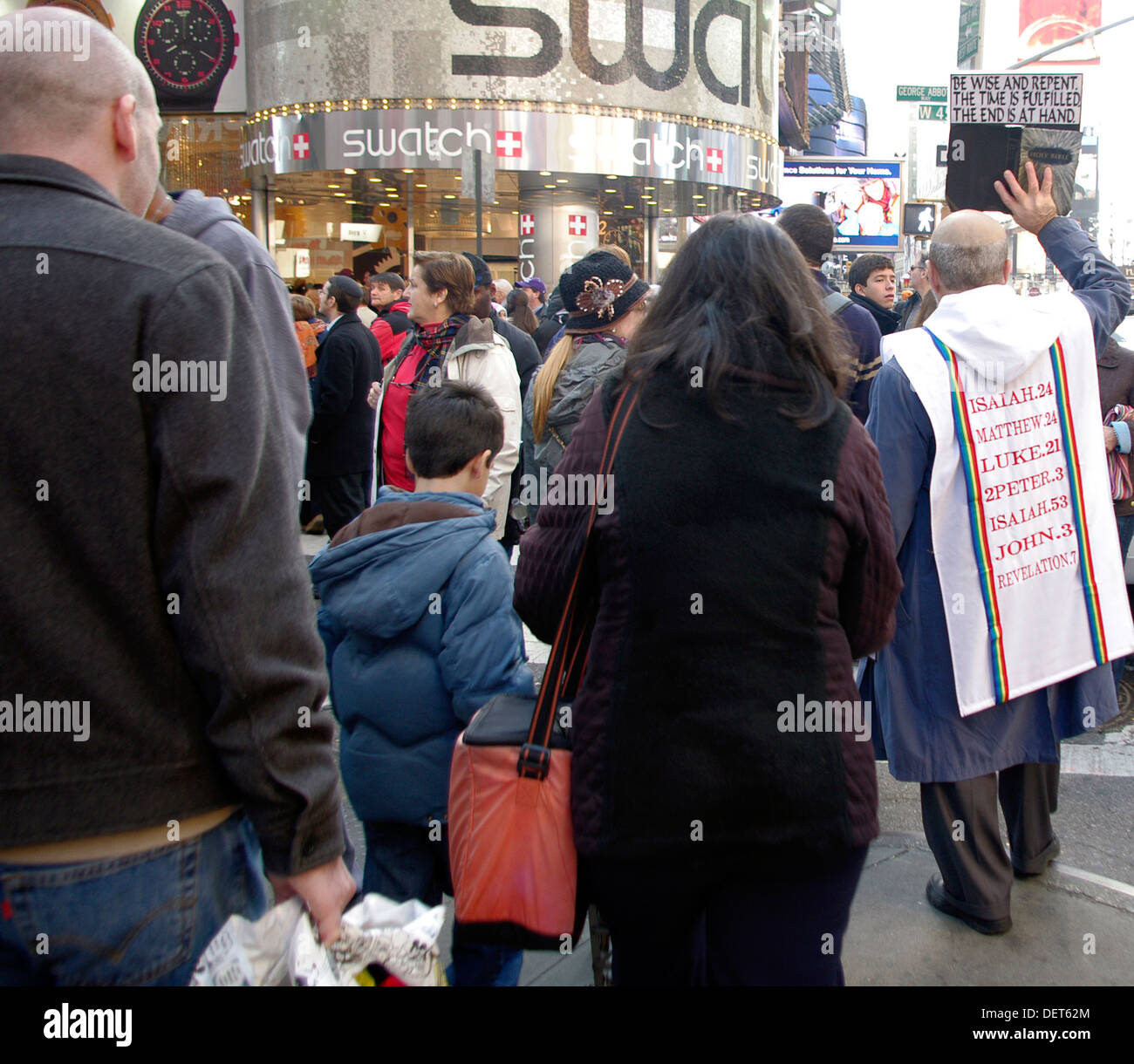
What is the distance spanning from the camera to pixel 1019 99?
4.49m

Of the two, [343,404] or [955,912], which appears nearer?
[955,912]

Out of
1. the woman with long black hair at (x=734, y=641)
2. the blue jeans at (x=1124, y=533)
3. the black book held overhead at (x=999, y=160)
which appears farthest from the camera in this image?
the blue jeans at (x=1124, y=533)

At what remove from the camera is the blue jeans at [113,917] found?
1.52m

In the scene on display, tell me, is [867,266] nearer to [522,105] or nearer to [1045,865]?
[1045,865]

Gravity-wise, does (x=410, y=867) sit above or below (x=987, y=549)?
below

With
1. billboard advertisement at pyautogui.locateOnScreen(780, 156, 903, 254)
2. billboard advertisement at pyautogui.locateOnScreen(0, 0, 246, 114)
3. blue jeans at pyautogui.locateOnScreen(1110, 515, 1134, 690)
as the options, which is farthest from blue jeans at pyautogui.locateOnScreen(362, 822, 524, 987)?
billboard advertisement at pyautogui.locateOnScreen(780, 156, 903, 254)

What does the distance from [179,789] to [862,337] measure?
5036 mm

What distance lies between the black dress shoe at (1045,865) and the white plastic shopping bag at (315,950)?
2.86 m

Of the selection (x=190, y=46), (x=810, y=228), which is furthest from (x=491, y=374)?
(x=190, y=46)

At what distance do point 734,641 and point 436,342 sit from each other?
13.1 feet

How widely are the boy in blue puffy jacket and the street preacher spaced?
131cm

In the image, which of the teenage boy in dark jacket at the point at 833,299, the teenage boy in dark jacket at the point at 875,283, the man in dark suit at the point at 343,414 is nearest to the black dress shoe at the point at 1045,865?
the teenage boy in dark jacket at the point at 833,299

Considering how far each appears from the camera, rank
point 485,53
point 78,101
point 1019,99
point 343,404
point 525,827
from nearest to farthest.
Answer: point 78,101 < point 525,827 < point 1019,99 < point 343,404 < point 485,53

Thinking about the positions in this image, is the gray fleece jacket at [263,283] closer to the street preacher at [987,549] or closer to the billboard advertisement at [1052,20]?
the street preacher at [987,549]
